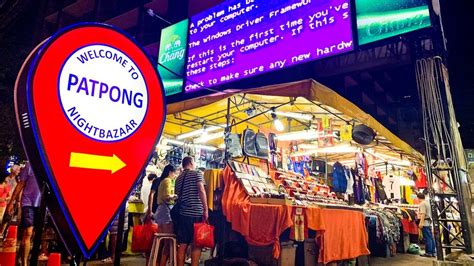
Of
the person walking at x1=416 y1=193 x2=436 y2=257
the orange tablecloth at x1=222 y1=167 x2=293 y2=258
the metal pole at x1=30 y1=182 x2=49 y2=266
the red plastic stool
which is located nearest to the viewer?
the metal pole at x1=30 y1=182 x2=49 y2=266

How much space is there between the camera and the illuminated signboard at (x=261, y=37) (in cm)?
656

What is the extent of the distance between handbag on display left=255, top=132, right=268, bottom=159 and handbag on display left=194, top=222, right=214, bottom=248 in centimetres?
177

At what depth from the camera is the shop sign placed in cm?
112

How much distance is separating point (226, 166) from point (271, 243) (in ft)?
4.59

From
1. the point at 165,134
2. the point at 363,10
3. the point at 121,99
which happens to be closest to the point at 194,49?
the point at 165,134

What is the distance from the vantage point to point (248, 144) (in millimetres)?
5574

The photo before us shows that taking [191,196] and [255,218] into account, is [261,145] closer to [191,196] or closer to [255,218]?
[255,218]

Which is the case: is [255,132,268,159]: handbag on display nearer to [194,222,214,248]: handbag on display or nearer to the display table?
the display table

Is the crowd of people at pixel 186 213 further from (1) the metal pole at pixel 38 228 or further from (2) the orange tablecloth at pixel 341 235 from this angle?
(1) the metal pole at pixel 38 228

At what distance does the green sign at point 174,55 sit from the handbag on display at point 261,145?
4000 mm

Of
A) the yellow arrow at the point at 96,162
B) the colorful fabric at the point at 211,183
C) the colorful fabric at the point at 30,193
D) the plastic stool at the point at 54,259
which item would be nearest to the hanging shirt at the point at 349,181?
the colorful fabric at the point at 211,183

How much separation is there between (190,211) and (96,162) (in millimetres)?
3556

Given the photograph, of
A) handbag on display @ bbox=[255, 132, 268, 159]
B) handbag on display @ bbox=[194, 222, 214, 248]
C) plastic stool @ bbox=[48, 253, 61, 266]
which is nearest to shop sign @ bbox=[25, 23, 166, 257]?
plastic stool @ bbox=[48, 253, 61, 266]

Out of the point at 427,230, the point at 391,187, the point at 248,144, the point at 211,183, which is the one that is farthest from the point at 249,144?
the point at 391,187
